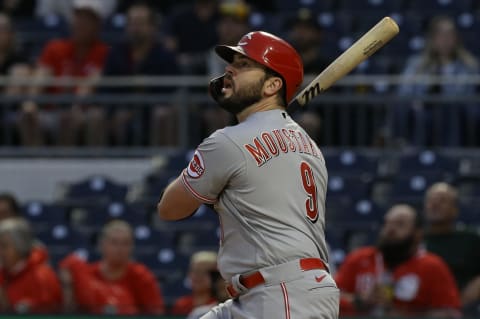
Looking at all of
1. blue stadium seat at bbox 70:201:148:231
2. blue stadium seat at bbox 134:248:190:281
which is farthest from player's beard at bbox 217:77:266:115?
blue stadium seat at bbox 70:201:148:231

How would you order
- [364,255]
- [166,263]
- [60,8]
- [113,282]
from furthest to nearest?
[60,8] < [166,263] < [113,282] < [364,255]

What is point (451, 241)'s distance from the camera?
9.17 metres

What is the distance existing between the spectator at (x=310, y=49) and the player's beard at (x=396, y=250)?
2.07 m

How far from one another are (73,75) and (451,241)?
4.05m

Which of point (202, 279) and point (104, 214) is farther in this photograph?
point (104, 214)

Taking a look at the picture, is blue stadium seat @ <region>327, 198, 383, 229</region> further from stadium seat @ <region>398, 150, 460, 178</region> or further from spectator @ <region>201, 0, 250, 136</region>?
spectator @ <region>201, 0, 250, 136</region>

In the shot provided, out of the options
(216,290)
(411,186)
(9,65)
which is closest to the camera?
(216,290)

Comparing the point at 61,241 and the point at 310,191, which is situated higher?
the point at 310,191

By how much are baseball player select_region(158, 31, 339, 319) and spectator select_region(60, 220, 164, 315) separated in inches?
156

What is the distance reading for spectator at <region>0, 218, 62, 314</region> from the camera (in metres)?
9.10

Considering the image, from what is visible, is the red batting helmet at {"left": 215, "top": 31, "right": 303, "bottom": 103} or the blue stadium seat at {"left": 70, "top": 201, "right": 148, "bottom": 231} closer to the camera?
the red batting helmet at {"left": 215, "top": 31, "right": 303, "bottom": 103}

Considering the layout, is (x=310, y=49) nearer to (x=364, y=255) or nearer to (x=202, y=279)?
(x=364, y=255)

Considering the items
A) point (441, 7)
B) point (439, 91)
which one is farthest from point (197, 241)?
point (441, 7)

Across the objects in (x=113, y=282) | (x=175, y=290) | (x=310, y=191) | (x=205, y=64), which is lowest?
(x=175, y=290)
